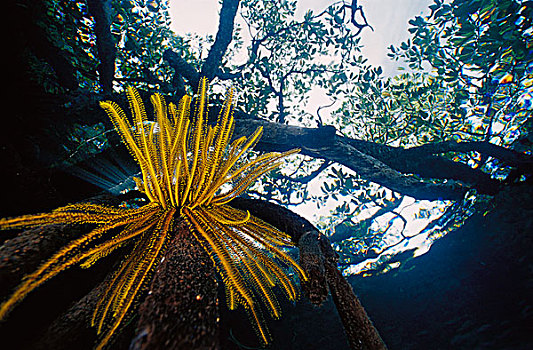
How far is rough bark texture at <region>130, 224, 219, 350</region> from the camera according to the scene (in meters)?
0.57

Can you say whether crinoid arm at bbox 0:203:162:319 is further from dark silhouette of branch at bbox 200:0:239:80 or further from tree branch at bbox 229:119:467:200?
dark silhouette of branch at bbox 200:0:239:80

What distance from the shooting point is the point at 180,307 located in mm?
659

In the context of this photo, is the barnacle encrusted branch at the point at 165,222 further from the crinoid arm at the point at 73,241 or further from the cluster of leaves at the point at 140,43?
the cluster of leaves at the point at 140,43

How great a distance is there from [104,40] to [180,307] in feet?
14.0

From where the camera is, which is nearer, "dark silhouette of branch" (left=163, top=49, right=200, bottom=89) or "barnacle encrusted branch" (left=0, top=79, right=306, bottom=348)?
"barnacle encrusted branch" (left=0, top=79, right=306, bottom=348)

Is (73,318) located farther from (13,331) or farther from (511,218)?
(511,218)

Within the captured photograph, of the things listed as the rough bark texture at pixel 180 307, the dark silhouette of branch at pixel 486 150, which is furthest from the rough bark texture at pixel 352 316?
the dark silhouette of branch at pixel 486 150

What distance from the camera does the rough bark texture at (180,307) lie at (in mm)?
568

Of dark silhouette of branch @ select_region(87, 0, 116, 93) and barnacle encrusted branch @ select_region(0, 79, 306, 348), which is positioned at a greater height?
dark silhouette of branch @ select_region(87, 0, 116, 93)

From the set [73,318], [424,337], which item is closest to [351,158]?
[424,337]

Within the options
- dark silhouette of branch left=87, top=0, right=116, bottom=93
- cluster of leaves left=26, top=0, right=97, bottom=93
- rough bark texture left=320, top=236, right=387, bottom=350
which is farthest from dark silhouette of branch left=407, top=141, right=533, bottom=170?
cluster of leaves left=26, top=0, right=97, bottom=93

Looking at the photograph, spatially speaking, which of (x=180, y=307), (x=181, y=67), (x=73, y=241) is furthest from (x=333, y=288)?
(x=181, y=67)

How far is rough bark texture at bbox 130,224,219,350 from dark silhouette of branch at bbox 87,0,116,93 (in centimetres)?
391

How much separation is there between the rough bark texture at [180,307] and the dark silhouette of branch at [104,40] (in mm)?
3914
